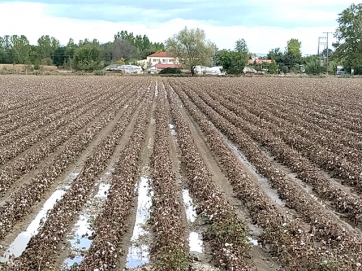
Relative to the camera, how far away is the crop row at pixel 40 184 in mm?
8750

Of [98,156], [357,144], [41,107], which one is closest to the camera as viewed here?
[98,156]

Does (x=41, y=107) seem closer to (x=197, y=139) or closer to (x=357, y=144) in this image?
(x=197, y=139)

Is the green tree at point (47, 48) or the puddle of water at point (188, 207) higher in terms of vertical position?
the green tree at point (47, 48)

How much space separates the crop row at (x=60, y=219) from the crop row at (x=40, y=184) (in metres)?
0.64

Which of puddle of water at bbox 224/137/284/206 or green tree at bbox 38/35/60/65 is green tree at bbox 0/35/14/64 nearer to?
green tree at bbox 38/35/60/65

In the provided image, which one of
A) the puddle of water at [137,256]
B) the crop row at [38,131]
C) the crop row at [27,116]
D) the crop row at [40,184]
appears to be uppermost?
the crop row at [27,116]

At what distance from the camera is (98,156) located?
45.0 feet

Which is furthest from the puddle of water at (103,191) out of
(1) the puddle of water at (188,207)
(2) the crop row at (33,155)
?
(2) the crop row at (33,155)

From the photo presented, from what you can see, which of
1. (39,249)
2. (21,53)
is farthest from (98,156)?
(21,53)

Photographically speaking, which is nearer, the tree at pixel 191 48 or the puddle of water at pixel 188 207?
the puddle of water at pixel 188 207

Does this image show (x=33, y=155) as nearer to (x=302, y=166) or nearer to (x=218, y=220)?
(x=218, y=220)

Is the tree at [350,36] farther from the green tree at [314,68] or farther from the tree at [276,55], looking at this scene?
the tree at [276,55]

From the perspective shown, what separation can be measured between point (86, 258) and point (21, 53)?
12810 cm

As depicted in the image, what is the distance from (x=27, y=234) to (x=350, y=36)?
82318 mm
